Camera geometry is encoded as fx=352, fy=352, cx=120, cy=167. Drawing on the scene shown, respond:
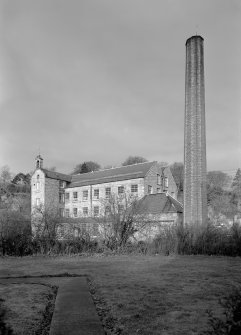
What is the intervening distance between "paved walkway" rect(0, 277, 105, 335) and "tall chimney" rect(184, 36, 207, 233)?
21678 mm

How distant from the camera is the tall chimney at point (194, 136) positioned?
30.0 metres

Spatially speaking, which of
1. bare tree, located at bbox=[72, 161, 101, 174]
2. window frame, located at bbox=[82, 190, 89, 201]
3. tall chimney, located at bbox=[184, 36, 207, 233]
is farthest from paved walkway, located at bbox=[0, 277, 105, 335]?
bare tree, located at bbox=[72, 161, 101, 174]

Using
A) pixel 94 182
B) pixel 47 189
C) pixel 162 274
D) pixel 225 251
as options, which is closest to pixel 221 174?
pixel 94 182

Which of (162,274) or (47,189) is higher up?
(47,189)

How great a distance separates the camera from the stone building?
4933 cm

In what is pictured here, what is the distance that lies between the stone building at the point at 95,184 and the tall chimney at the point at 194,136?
17.7 meters

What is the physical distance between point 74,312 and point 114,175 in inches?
1869

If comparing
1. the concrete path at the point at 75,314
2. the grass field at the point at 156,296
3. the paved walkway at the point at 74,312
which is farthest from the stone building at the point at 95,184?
the concrete path at the point at 75,314

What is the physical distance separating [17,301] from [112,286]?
266 cm

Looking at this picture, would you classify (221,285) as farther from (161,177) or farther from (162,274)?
(161,177)

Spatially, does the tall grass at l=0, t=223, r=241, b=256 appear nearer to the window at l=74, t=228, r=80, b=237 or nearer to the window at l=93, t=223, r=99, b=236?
the window at l=74, t=228, r=80, b=237

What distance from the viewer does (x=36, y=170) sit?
186ft

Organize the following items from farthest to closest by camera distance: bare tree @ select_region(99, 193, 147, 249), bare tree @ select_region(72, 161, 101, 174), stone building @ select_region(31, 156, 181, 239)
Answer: bare tree @ select_region(72, 161, 101, 174)
stone building @ select_region(31, 156, 181, 239)
bare tree @ select_region(99, 193, 147, 249)

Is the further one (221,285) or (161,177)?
(161,177)
